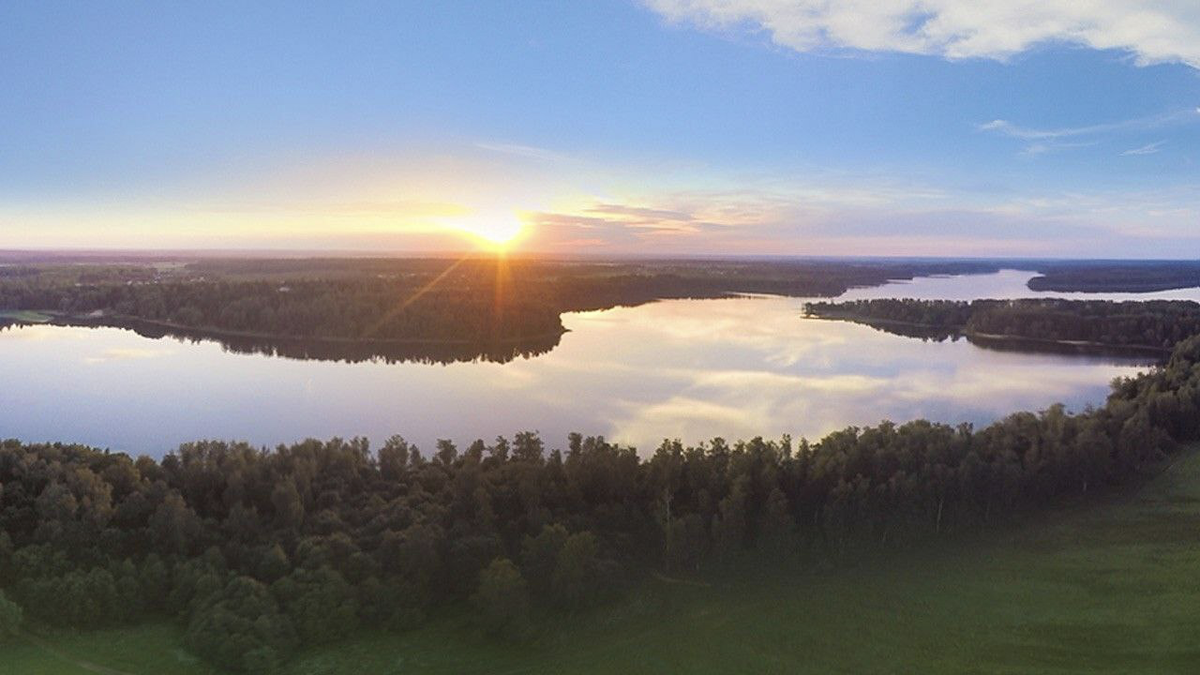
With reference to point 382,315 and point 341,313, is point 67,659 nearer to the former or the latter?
point 382,315

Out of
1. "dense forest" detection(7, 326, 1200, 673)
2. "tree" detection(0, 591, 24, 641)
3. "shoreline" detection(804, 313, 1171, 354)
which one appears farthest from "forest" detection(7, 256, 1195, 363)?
"tree" detection(0, 591, 24, 641)

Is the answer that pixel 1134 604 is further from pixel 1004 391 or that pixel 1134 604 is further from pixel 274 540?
pixel 1004 391

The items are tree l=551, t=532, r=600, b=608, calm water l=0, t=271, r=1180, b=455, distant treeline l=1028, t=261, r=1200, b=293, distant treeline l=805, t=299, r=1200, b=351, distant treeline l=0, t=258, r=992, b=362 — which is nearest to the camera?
tree l=551, t=532, r=600, b=608

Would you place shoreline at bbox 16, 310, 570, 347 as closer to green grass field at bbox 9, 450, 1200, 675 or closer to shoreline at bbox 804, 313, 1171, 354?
shoreline at bbox 804, 313, 1171, 354

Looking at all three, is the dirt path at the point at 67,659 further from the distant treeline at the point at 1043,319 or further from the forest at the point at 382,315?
the distant treeline at the point at 1043,319

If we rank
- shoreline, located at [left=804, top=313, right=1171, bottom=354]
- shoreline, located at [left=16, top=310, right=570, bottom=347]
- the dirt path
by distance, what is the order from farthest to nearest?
shoreline, located at [left=804, top=313, right=1171, bottom=354]
shoreline, located at [left=16, top=310, right=570, bottom=347]
the dirt path

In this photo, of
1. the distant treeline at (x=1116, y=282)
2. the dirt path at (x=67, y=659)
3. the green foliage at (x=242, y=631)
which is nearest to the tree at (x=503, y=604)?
the green foliage at (x=242, y=631)
